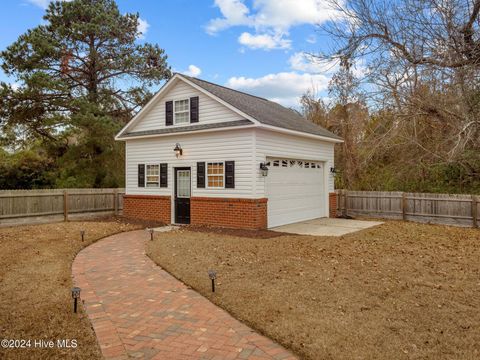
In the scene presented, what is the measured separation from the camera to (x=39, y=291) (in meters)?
5.80

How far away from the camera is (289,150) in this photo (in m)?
13.8

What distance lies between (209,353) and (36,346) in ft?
6.20

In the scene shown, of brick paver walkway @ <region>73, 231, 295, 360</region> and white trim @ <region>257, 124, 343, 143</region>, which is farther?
white trim @ <region>257, 124, 343, 143</region>

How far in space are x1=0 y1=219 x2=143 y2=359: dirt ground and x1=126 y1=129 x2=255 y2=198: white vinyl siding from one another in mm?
4206

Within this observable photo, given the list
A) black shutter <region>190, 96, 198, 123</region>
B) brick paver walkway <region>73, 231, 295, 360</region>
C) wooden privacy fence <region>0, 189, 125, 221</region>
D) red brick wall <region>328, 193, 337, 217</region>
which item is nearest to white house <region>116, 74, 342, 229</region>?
black shutter <region>190, 96, 198, 123</region>

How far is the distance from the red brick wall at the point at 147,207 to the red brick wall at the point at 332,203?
284 inches

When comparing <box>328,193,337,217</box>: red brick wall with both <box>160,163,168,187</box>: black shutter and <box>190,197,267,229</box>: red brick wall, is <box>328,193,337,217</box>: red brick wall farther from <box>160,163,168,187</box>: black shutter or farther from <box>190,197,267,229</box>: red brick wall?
<box>160,163,168,187</box>: black shutter

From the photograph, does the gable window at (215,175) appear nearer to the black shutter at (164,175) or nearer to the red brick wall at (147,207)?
the black shutter at (164,175)

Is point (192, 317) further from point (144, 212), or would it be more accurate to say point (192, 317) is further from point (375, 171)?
point (375, 171)

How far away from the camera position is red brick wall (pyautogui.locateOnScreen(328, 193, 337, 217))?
652 inches

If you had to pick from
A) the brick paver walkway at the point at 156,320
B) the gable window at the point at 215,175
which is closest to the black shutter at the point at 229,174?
the gable window at the point at 215,175

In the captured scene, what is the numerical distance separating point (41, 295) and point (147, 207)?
374 inches

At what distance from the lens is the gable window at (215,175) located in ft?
42.2

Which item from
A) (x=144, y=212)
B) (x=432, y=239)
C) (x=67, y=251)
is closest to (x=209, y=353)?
(x=67, y=251)
